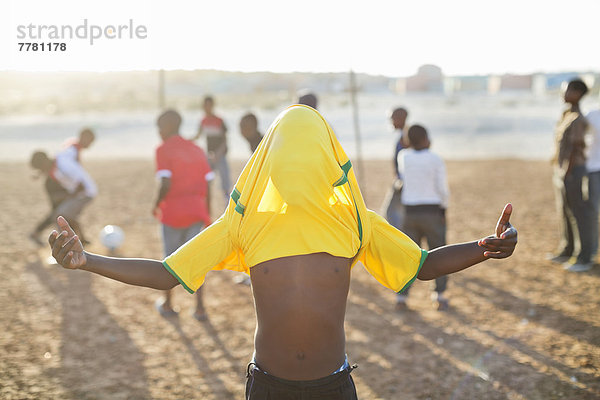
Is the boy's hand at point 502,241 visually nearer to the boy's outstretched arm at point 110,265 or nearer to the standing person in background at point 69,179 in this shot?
the boy's outstretched arm at point 110,265

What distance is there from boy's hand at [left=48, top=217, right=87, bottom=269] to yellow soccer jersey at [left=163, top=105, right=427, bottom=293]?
1.36 feet

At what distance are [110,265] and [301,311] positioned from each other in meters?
0.96

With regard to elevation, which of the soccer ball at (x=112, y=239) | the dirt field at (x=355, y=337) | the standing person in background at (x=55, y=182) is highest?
the standing person in background at (x=55, y=182)

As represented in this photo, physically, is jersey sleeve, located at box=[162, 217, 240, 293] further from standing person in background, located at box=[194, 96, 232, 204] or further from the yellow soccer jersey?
standing person in background, located at box=[194, 96, 232, 204]

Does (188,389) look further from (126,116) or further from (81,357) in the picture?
(126,116)

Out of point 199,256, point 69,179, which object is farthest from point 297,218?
point 69,179

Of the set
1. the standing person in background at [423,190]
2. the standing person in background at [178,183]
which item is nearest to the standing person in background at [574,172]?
the standing person in background at [423,190]

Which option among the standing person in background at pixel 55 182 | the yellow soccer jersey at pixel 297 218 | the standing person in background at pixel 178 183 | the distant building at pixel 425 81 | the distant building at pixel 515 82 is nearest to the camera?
the yellow soccer jersey at pixel 297 218

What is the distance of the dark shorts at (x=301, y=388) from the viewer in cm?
262

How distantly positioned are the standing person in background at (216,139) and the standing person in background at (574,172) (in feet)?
18.3

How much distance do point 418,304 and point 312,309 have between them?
4.68 m

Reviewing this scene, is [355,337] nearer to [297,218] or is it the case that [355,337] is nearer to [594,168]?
[297,218]

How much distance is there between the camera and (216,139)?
10.6 m

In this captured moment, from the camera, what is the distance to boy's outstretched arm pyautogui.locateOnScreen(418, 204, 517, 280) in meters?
2.65
